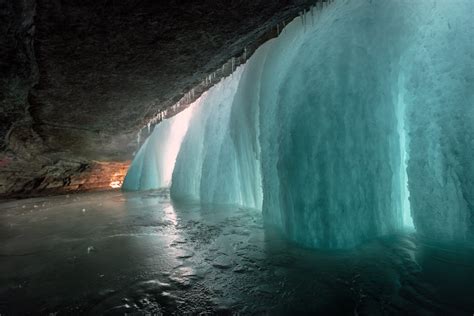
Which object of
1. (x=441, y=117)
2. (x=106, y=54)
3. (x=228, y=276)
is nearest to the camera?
(x=228, y=276)

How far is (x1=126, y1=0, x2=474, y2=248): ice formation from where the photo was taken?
11.1ft

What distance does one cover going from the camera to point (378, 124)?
3.67m

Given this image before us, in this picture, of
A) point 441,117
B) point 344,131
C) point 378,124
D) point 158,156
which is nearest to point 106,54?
point 344,131

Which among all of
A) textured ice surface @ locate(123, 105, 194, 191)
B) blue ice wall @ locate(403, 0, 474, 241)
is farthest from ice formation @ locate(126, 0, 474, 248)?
textured ice surface @ locate(123, 105, 194, 191)

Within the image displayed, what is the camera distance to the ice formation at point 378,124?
3373 mm

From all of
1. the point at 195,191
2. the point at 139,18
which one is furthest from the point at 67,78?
the point at 195,191

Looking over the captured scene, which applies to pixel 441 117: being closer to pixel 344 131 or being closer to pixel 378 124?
A: pixel 378 124

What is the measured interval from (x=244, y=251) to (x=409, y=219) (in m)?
2.68

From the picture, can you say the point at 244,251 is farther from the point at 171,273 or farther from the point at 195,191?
the point at 195,191

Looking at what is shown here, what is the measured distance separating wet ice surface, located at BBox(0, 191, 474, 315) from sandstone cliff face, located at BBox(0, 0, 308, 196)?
2.82 m

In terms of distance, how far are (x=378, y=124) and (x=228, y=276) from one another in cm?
263

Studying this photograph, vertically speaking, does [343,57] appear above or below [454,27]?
below

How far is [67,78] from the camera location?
17.2 ft

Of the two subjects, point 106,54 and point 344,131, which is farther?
point 106,54
